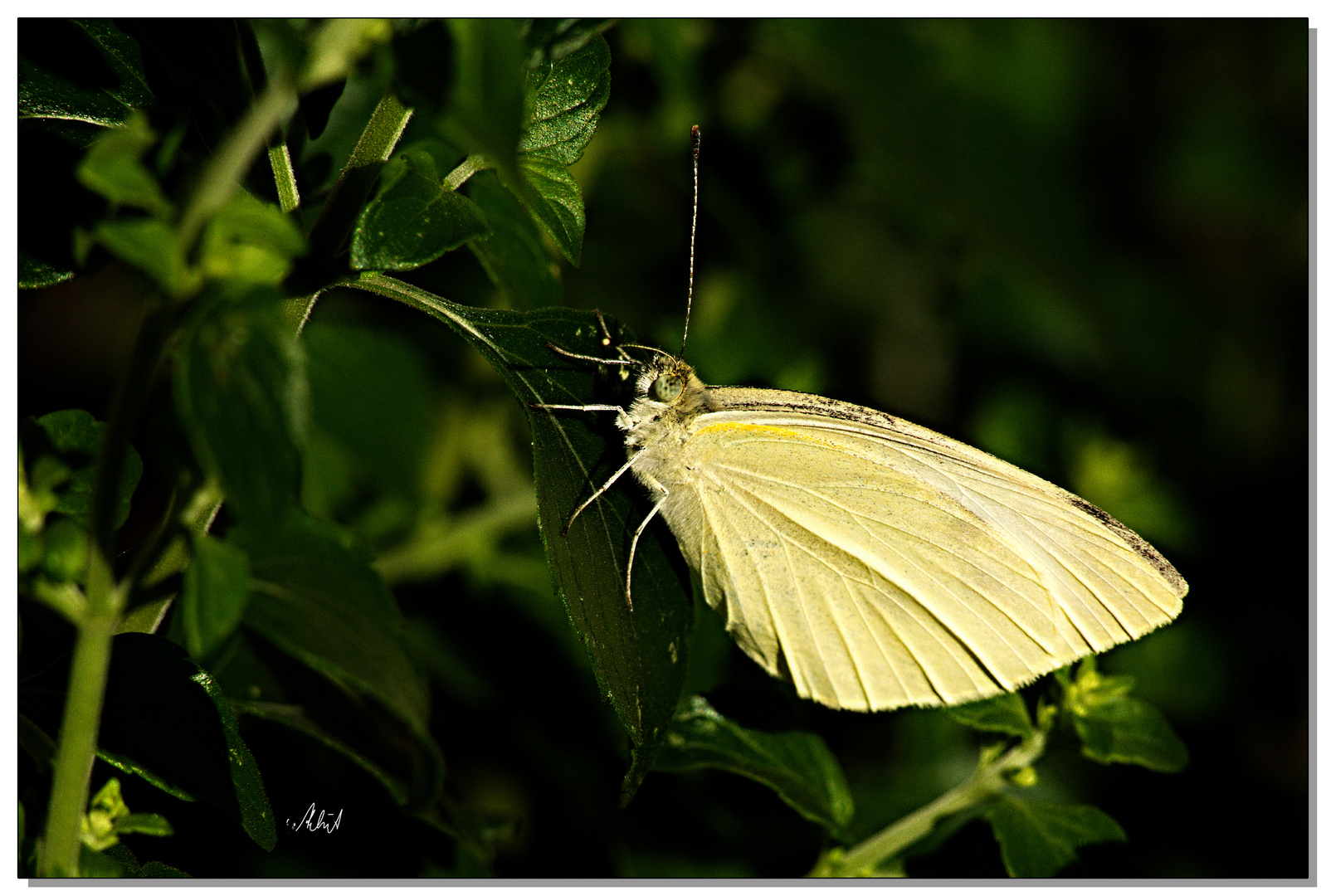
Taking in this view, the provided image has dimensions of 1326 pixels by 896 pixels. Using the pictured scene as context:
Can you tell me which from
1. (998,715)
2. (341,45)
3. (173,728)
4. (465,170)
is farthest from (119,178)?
(998,715)

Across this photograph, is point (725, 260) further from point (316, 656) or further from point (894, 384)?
point (316, 656)

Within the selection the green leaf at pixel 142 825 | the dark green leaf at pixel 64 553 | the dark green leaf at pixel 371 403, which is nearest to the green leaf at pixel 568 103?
the dark green leaf at pixel 371 403

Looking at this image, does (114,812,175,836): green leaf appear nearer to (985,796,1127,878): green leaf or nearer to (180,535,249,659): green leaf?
(180,535,249,659): green leaf

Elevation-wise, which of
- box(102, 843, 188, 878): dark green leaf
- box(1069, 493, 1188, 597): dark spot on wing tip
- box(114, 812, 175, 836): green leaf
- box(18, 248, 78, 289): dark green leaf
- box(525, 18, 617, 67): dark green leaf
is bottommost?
box(102, 843, 188, 878): dark green leaf

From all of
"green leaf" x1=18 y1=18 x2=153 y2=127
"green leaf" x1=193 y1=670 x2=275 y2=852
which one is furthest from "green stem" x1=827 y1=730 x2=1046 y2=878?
"green leaf" x1=18 y1=18 x2=153 y2=127

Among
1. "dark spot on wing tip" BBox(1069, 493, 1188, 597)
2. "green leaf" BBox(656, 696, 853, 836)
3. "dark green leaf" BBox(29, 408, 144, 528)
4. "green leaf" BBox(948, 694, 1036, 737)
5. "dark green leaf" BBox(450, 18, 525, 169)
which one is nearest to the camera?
"dark green leaf" BBox(450, 18, 525, 169)
